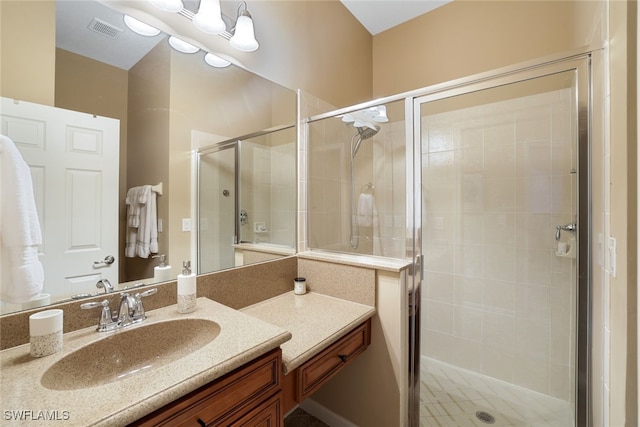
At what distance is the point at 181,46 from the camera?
1.23m

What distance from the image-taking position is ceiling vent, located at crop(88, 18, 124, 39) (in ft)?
3.18

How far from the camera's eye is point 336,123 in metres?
1.85

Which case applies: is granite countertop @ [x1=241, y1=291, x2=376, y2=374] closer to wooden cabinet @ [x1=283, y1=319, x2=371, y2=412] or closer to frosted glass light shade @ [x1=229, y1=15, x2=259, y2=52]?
wooden cabinet @ [x1=283, y1=319, x2=371, y2=412]

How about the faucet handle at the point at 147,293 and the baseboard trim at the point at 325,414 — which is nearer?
the faucet handle at the point at 147,293

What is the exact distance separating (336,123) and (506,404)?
213 centimetres

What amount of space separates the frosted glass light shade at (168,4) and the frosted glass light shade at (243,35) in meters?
0.29

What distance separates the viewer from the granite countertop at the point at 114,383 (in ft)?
1.73

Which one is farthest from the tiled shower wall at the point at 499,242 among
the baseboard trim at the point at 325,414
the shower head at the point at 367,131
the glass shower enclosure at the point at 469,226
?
the baseboard trim at the point at 325,414

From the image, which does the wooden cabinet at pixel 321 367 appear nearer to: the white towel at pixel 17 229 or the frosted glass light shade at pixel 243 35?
the white towel at pixel 17 229

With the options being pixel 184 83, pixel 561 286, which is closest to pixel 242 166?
pixel 184 83

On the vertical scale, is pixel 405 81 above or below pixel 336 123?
above

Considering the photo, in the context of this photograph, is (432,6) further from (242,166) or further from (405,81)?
(242,166)

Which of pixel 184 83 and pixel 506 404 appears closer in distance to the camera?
pixel 184 83

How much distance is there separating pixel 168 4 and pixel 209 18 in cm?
18
